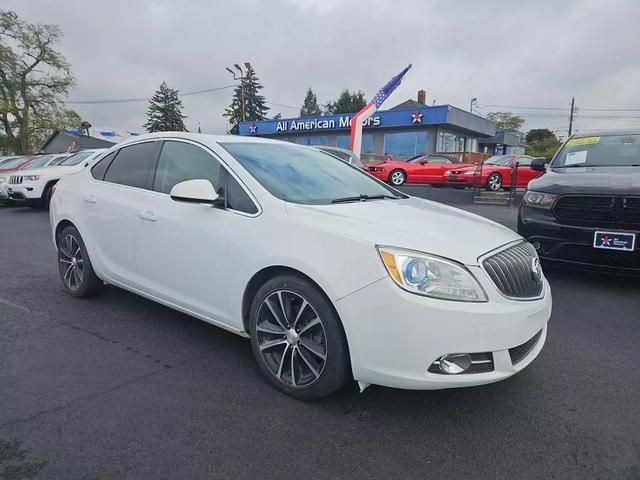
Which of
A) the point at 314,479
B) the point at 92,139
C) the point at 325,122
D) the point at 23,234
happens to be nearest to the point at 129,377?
the point at 314,479

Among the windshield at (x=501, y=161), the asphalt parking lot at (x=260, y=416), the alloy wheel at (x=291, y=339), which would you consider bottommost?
the asphalt parking lot at (x=260, y=416)

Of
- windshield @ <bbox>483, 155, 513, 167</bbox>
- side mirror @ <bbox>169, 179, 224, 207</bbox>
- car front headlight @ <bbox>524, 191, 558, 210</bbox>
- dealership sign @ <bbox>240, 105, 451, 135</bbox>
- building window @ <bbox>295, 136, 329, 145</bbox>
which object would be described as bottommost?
car front headlight @ <bbox>524, 191, 558, 210</bbox>

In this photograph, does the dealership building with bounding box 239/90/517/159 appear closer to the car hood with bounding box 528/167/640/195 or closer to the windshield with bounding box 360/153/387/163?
the windshield with bounding box 360/153/387/163

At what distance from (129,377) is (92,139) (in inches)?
1782

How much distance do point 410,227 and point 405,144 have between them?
92.5ft

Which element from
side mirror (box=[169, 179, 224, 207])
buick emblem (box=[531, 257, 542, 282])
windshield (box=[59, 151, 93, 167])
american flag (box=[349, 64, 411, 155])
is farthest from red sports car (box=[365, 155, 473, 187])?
side mirror (box=[169, 179, 224, 207])

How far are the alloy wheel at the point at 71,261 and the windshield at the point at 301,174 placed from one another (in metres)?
2.06

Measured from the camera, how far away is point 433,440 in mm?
2182

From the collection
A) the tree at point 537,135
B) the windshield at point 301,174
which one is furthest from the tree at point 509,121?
the windshield at point 301,174

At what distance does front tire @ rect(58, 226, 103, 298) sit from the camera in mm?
4031

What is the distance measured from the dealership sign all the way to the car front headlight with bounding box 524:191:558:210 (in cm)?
2340

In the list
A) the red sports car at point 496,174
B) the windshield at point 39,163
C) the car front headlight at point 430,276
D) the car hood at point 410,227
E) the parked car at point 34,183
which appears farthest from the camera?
the red sports car at point 496,174

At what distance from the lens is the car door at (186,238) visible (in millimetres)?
2826

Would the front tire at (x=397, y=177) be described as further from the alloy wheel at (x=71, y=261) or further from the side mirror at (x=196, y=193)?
the side mirror at (x=196, y=193)
